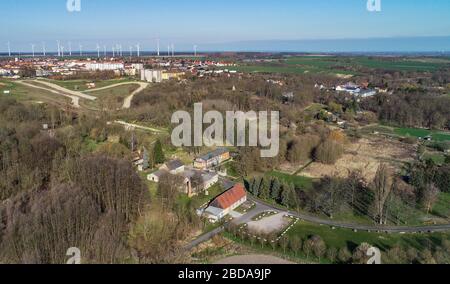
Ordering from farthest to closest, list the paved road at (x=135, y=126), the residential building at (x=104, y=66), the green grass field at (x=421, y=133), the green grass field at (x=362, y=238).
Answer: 1. the residential building at (x=104, y=66)
2. the green grass field at (x=421, y=133)
3. the paved road at (x=135, y=126)
4. the green grass field at (x=362, y=238)

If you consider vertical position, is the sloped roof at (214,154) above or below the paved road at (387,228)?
above

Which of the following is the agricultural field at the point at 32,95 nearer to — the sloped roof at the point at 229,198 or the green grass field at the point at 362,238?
the sloped roof at the point at 229,198

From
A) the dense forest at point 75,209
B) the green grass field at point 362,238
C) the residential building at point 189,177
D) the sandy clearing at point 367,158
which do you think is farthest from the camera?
the sandy clearing at point 367,158

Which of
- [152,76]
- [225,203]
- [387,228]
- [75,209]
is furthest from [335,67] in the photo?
[75,209]

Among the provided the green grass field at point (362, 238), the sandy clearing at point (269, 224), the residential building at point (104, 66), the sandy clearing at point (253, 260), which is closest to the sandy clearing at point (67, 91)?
the residential building at point (104, 66)

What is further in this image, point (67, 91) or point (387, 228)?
point (67, 91)

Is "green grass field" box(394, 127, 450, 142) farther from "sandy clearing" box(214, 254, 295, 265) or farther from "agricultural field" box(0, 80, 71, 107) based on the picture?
"agricultural field" box(0, 80, 71, 107)

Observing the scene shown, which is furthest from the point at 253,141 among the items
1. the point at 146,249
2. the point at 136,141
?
the point at 146,249

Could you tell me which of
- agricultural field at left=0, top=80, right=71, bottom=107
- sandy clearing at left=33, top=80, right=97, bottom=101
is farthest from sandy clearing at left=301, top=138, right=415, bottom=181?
sandy clearing at left=33, top=80, right=97, bottom=101

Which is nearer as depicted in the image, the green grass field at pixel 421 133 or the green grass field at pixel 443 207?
the green grass field at pixel 443 207

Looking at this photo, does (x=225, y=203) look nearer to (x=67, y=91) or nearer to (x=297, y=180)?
(x=297, y=180)
